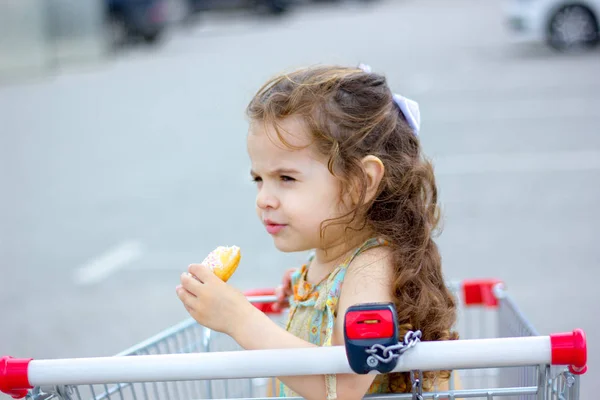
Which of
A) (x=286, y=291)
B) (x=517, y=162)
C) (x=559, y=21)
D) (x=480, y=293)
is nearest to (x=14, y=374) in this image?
(x=286, y=291)

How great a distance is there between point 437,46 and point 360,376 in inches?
615

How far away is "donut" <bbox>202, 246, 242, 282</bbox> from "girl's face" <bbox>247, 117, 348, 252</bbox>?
0.12m

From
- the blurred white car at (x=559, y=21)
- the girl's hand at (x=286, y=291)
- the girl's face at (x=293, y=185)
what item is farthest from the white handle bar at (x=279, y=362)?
the blurred white car at (x=559, y=21)

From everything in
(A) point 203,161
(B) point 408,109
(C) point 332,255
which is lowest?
(C) point 332,255

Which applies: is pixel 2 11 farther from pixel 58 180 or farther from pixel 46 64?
pixel 58 180

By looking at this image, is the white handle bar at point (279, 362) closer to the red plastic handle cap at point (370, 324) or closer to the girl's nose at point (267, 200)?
the red plastic handle cap at point (370, 324)

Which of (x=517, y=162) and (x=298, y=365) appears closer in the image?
(x=298, y=365)

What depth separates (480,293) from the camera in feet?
8.70

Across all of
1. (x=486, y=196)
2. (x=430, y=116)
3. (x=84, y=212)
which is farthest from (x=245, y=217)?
(x=430, y=116)

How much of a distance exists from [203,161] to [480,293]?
6.14 m

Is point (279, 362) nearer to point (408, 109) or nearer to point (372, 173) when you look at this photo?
point (372, 173)

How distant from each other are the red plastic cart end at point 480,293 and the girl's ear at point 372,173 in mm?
765

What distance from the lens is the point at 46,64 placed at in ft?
54.6

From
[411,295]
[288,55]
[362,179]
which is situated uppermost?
[288,55]
